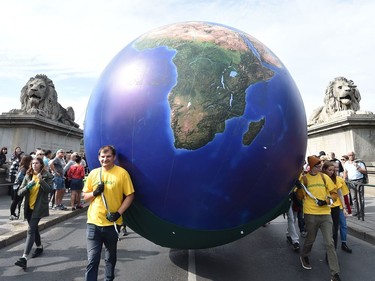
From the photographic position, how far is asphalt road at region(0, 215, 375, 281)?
3998 millimetres

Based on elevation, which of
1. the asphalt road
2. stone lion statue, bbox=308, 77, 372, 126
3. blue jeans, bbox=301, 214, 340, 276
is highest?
stone lion statue, bbox=308, 77, 372, 126

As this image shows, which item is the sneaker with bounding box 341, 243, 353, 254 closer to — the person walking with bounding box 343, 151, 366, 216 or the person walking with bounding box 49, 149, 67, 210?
the person walking with bounding box 343, 151, 366, 216

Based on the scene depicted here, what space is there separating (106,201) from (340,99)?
52.0 feet

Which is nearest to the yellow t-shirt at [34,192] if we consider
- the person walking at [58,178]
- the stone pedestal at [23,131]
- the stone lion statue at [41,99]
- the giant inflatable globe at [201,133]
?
the giant inflatable globe at [201,133]

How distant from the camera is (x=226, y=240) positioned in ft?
11.1

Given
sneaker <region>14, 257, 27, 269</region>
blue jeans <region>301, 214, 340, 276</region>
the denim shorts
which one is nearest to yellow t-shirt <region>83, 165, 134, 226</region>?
sneaker <region>14, 257, 27, 269</region>

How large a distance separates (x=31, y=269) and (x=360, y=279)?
4.63m

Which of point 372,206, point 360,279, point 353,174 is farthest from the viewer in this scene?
point 372,206

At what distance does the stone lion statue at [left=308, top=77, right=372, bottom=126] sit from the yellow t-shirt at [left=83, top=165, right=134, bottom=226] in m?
14.6

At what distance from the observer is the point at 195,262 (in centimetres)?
442

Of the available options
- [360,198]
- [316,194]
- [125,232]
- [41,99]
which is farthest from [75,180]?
[41,99]

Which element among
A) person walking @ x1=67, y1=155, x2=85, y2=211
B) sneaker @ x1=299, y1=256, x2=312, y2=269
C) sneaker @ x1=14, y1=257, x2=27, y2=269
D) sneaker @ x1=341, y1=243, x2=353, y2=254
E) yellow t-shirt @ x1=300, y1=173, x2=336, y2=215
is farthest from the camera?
person walking @ x1=67, y1=155, x2=85, y2=211

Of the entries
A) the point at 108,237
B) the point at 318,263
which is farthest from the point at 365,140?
the point at 108,237

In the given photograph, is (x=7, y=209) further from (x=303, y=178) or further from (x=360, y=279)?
(x=360, y=279)
